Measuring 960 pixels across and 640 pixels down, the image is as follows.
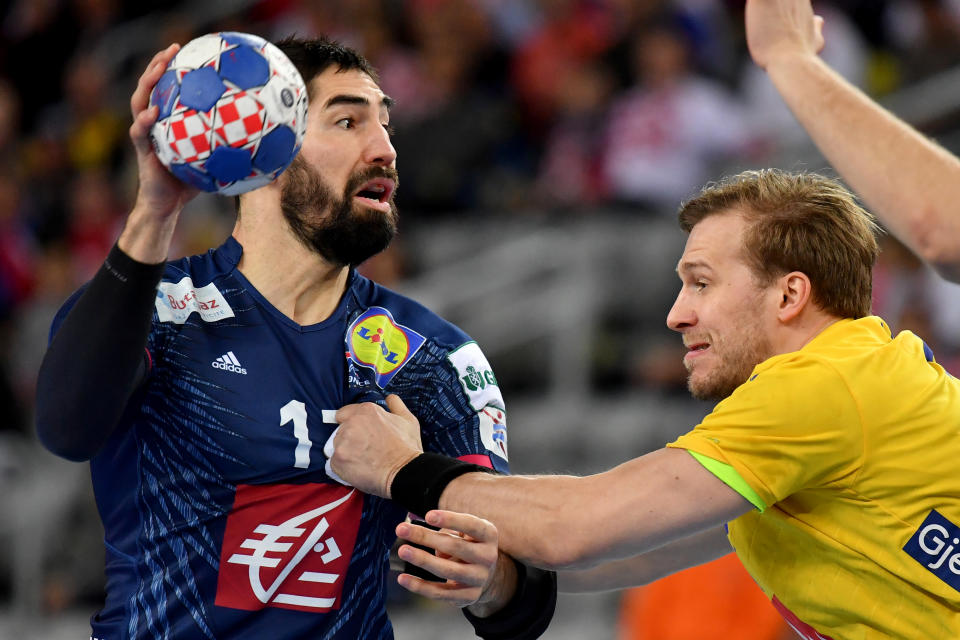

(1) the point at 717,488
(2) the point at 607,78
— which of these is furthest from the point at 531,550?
(2) the point at 607,78

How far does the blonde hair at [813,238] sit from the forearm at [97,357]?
1912mm

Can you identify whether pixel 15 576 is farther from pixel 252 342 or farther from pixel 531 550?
pixel 531 550

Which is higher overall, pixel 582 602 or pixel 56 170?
pixel 56 170

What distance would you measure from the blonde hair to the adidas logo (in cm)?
167

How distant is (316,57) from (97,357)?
142 centimetres

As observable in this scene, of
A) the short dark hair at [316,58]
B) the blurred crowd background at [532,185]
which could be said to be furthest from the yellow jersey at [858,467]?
the blurred crowd background at [532,185]

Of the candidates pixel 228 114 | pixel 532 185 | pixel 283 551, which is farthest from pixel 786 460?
pixel 532 185

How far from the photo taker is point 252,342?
3.95m

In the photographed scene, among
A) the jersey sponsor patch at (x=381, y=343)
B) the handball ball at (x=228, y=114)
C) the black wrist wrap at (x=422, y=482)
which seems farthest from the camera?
the jersey sponsor patch at (x=381, y=343)

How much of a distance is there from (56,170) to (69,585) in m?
6.12

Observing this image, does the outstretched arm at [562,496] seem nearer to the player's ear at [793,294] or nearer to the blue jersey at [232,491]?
the blue jersey at [232,491]

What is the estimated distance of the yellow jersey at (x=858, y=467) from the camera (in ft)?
11.6

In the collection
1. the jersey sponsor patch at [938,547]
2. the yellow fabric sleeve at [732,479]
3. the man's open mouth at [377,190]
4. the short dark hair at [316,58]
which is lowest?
the jersey sponsor patch at [938,547]

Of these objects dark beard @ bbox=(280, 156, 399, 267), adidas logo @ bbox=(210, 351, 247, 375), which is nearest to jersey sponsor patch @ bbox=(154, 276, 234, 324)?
adidas logo @ bbox=(210, 351, 247, 375)
